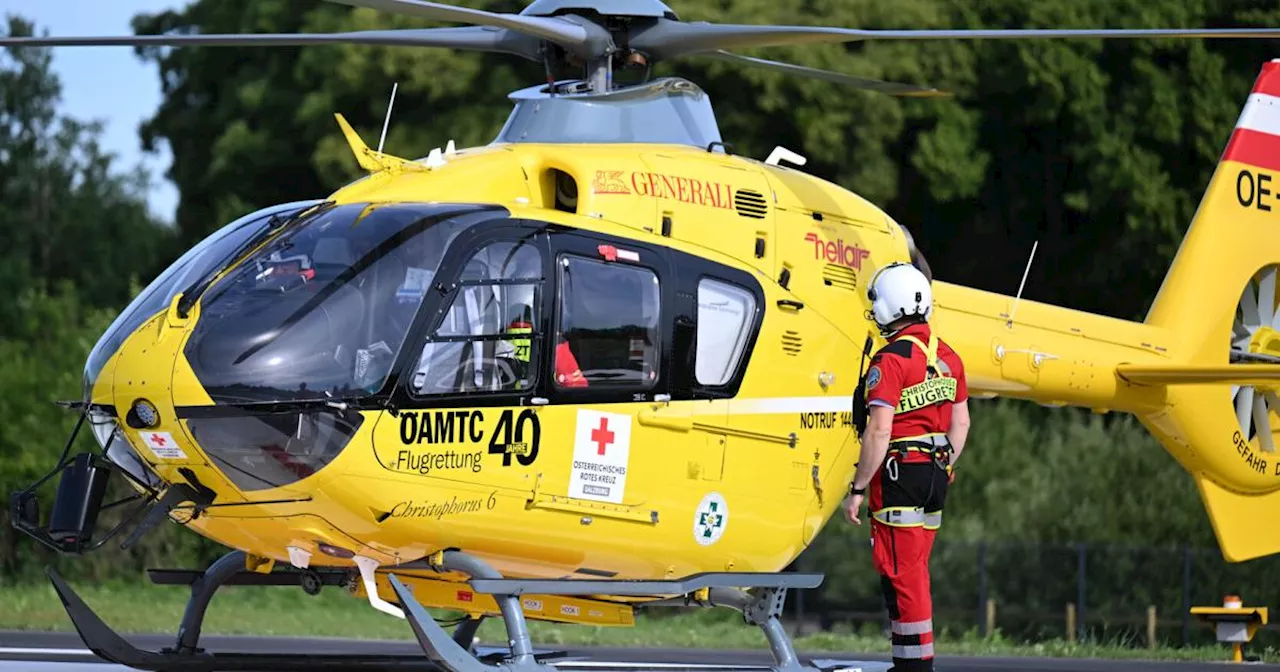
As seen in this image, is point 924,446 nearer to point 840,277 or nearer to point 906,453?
point 906,453

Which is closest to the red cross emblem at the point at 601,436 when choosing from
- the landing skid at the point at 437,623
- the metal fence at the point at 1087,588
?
the landing skid at the point at 437,623

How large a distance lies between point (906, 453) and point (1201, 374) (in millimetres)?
4045

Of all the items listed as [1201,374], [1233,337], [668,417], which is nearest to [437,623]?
[668,417]

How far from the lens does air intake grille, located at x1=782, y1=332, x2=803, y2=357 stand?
10.5 m

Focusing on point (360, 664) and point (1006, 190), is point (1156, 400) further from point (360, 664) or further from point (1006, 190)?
point (1006, 190)

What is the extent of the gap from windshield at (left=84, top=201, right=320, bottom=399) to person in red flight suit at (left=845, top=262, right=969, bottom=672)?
9.92 feet

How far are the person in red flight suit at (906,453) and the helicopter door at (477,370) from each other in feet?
5.54

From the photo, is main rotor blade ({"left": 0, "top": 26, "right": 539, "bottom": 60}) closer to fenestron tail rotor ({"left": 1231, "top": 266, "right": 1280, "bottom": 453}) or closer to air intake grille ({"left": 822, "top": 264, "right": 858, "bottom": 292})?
air intake grille ({"left": 822, "top": 264, "right": 858, "bottom": 292})

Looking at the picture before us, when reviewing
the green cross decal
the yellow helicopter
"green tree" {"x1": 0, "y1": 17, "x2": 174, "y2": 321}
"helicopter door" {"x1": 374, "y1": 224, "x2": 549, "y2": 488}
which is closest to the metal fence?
the yellow helicopter

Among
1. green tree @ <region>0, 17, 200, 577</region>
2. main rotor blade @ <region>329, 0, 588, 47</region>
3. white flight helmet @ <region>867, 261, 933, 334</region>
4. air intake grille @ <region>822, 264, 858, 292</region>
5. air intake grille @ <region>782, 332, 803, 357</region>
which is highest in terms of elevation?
green tree @ <region>0, 17, 200, 577</region>

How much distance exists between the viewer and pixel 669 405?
988cm

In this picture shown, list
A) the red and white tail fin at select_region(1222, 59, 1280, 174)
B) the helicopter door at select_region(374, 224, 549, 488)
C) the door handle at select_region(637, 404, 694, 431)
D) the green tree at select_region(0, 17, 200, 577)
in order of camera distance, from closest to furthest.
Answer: the helicopter door at select_region(374, 224, 549, 488), the door handle at select_region(637, 404, 694, 431), the red and white tail fin at select_region(1222, 59, 1280, 174), the green tree at select_region(0, 17, 200, 577)

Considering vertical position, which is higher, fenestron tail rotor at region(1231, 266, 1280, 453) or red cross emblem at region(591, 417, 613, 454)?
fenestron tail rotor at region(1231, 266, 1280, 453)

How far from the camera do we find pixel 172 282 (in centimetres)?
917
